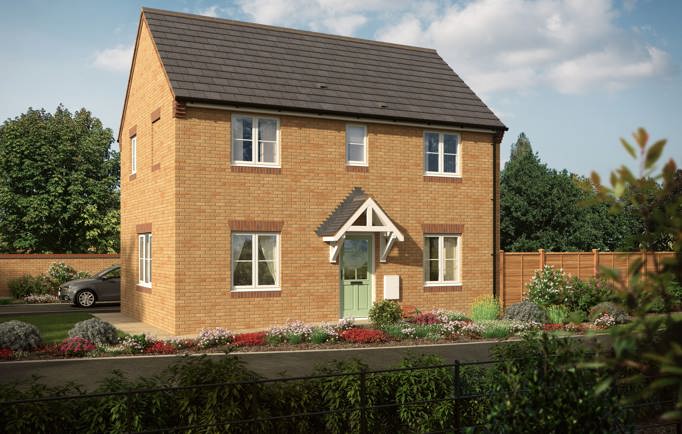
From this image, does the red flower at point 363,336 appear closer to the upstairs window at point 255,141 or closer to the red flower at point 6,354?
the upstairs window at point 255,141

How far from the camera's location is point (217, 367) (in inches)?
309

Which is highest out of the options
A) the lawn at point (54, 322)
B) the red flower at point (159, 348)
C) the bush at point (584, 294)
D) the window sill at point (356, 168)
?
the window sill at point (356, 168)

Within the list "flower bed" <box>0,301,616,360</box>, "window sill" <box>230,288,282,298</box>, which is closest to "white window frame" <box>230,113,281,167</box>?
"window sill" <box>230,288,282,298</box>

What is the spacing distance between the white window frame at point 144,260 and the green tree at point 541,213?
21.7 metres

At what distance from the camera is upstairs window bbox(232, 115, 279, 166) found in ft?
61.9

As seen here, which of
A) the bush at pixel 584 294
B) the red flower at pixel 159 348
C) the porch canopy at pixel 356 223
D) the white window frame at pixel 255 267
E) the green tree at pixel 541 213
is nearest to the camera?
the red flower at pixel 159 348

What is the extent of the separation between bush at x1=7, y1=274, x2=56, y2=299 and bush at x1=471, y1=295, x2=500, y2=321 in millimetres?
19955

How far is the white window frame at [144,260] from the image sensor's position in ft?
68.6

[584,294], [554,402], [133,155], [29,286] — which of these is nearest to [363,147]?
[133,155]

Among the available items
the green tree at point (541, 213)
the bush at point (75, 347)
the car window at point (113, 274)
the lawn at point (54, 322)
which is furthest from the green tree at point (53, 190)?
the bush at point (75, 347)

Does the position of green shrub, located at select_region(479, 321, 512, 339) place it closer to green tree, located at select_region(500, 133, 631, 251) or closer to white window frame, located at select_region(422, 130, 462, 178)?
white window frame, located at select_region(422, 130, 462, 178)

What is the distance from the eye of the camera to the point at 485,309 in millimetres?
20906

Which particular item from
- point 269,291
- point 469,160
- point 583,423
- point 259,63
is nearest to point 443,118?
point 469,160

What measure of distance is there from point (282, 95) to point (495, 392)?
575 inches
